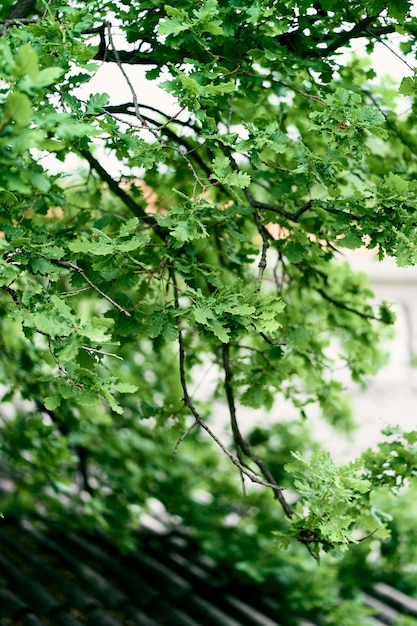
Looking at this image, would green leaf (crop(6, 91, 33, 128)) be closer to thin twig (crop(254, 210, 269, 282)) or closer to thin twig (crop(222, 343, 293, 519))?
thin twig (crop(254, 210, 269, 282))

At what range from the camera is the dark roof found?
364 cm

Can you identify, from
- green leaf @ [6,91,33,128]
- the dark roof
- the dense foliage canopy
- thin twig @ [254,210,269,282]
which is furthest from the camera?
the dark roof

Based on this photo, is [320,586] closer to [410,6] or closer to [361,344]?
[361,344]

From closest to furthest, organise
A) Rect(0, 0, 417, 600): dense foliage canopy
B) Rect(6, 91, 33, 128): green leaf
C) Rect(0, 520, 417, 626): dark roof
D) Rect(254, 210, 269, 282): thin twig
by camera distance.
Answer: Rect(6, 91, 33, 128): green leaf → Rect(0, 0, 417, 600): dense foliage canopy → Rect(254, 210, 269, 282): thin twig → Rect(0, 520, 417, 626): dark roof

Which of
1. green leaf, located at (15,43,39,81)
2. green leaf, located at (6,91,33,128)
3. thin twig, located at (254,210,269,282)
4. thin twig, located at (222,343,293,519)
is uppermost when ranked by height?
thin twig, located at (254,210,269,282)

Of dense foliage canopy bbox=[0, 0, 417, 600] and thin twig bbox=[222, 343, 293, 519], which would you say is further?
thin twig bbox=[222, 343, 293, 519]

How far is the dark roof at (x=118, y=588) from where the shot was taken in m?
3.64

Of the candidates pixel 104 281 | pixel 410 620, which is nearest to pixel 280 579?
pixel 410 620

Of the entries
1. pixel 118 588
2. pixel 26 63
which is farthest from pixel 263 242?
pixel 118 588

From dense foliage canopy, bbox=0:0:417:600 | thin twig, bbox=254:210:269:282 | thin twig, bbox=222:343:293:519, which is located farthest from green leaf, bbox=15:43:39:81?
thin twig, bbox=222:343:293:519

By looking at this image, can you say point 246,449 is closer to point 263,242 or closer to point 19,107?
point 263,242

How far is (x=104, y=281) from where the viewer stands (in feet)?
6.57

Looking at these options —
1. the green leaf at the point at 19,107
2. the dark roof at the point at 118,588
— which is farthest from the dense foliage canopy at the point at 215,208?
the dark roof at the point at 118,588

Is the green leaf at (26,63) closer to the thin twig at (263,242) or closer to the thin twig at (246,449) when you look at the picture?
the thin twig at (263,242)
